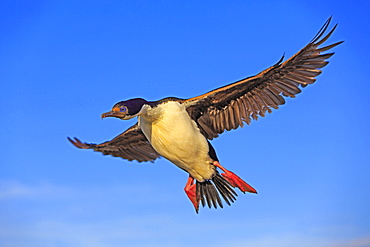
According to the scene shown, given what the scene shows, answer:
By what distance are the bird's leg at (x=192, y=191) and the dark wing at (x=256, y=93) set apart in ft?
3.69

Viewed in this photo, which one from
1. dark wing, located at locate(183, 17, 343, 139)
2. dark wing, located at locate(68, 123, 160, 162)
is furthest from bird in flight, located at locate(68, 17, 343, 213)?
dark wing, located at locate(68, 123, 160, 162)

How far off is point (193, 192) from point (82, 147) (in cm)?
280

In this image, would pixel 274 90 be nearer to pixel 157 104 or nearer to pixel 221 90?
pixel 221 90

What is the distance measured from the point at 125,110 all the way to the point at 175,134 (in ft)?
3.29

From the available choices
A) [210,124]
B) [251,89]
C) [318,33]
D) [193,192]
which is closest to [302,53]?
[318,33]

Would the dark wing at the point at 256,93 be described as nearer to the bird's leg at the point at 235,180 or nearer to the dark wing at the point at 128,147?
the bird's leg at the point at 235,180

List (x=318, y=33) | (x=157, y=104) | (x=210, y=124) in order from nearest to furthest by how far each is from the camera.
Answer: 1. (x=318, y=33)
2. (x=157, y=104)
3. (x=210, y=124)

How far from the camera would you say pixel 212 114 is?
943cm

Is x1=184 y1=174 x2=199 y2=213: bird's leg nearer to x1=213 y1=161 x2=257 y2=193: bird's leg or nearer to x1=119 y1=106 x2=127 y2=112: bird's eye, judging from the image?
x1=213 y1=161 x2=257 y2=193: bird's leg

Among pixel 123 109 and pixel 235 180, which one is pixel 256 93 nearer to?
pixel 235 180

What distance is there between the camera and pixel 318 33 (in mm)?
8352

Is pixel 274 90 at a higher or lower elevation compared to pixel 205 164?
higher

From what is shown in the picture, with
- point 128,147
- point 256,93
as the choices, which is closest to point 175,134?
point 256,93

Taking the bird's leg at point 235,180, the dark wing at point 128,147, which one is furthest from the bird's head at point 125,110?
the dark wing at point 128,147
